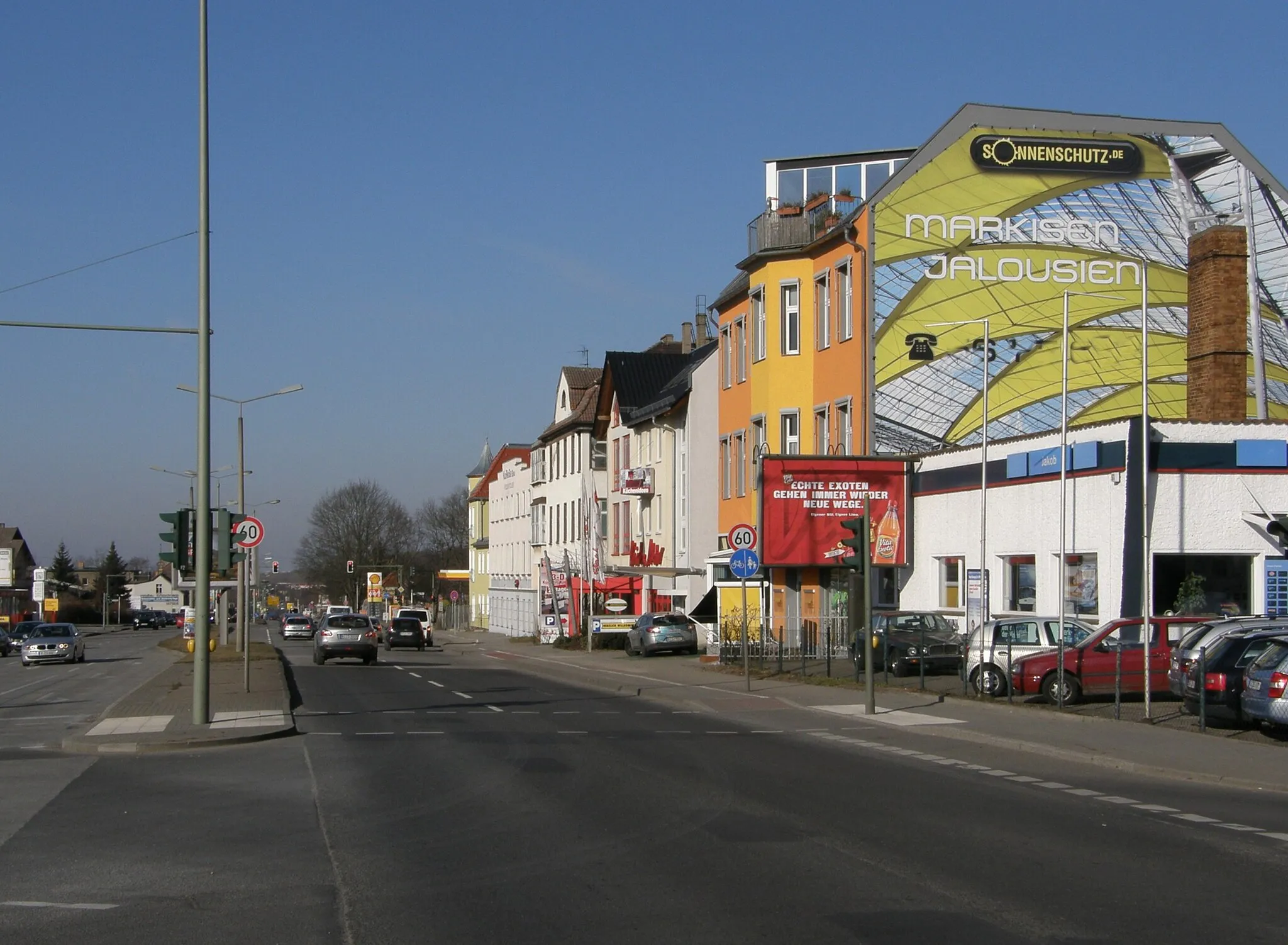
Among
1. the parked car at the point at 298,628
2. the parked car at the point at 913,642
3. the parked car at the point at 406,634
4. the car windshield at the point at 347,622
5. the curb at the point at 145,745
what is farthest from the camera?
the parked car at the point at 298,628

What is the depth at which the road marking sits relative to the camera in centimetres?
837

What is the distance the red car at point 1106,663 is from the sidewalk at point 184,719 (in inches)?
469

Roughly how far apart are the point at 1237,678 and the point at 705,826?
31.8 feet

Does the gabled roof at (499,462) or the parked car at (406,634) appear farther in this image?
the gabled roof at (499,462)

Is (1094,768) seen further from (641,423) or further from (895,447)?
(641,423)

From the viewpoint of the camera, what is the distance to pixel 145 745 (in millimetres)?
17422

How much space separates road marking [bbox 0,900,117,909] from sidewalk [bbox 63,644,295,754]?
9076mm

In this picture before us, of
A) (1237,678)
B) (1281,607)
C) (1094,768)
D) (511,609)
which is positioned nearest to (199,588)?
(1094,768)

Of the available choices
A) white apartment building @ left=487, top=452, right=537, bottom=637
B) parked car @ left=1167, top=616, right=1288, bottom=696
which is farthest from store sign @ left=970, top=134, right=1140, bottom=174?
white apartment building @ left=487, top=452, right=537, bottom=637

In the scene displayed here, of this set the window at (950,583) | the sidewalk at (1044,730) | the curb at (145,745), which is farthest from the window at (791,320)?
the curb at (145,745)

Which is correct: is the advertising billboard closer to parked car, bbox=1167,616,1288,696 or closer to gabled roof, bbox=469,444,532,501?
parked car, bbox=1167,616,1288,696

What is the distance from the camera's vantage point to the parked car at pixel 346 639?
4400 cm

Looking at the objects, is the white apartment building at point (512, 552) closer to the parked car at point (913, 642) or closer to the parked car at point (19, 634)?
the parked car at point (19, 634)

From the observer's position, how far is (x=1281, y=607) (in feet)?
90.6
